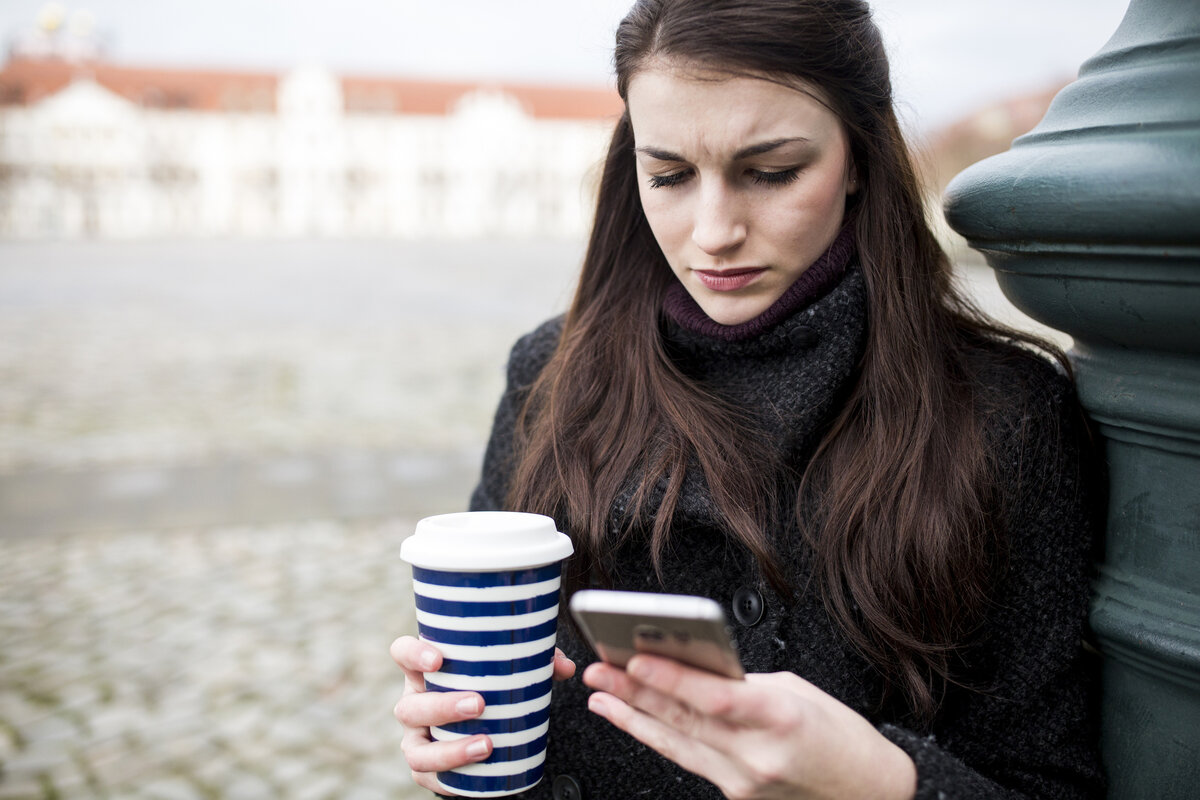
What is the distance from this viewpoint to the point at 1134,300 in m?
1.08

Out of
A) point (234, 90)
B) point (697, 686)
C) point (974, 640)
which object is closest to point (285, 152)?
point (234, 90)

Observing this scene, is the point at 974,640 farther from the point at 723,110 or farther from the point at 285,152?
the point at 285,152

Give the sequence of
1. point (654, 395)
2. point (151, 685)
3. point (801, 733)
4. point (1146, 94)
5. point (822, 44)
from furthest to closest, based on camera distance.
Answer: point (151, 685)
point (654, 395)
point (822, 44)
point (1146, 94)
point (801, 733)

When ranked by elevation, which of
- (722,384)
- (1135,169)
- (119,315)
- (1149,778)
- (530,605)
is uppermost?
(1135,169)

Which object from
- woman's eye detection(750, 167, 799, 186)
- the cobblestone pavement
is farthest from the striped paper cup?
the cobblestone pavement

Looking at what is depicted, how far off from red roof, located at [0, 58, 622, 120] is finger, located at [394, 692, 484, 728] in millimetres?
62328

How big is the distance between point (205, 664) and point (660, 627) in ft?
10.9

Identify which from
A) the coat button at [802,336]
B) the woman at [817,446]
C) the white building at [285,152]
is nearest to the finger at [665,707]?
the woman at [817,446]

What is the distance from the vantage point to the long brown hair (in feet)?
4.62

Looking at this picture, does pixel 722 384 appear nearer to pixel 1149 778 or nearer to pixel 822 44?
pixel 822 44

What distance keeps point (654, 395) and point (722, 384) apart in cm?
12

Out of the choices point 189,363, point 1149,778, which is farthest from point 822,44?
point 189,363

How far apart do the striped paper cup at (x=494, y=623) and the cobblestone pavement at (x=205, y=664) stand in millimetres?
2014

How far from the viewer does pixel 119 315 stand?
535 inches
